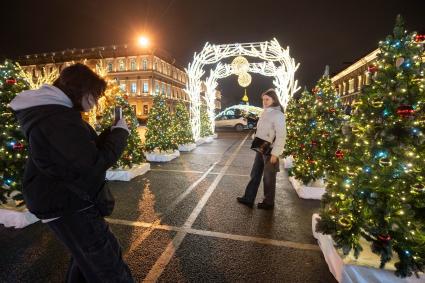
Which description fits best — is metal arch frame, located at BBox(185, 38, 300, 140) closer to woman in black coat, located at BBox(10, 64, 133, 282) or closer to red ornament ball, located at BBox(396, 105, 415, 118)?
red ornament ball, located at BBox(396, 105, 415, 118)

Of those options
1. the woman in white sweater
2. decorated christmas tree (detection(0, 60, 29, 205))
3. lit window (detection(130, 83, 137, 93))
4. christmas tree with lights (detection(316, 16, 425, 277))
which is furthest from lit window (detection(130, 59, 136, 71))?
christmas tree with lights (detection(316, 16, 425, 277))

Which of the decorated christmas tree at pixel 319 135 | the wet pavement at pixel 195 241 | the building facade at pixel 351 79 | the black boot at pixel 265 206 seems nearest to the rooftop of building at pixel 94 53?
the building facade at pixel 351 79

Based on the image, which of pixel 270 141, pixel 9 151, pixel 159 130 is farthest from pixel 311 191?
pixel 159 130

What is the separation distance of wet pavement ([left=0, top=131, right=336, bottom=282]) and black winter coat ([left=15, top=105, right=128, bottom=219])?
5.52 feet

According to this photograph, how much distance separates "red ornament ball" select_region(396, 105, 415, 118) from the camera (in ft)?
8.81

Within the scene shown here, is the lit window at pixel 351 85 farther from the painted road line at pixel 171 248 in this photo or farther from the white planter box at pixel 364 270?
the white planter box at pixel 364 270

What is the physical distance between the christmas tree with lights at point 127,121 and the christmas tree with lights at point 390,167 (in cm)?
551

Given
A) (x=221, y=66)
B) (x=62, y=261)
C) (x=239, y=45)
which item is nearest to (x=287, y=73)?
(x=239, y=45)

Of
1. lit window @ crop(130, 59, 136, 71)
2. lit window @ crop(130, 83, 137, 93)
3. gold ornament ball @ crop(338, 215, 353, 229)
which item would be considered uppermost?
lit window @ crop(130, 59, 136, 71)

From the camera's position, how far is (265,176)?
5039 millimetres

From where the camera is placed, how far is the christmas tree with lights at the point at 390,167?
2684 millimetres

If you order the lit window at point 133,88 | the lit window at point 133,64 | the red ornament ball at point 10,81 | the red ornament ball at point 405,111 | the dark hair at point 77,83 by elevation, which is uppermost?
the lit window at point 133,64

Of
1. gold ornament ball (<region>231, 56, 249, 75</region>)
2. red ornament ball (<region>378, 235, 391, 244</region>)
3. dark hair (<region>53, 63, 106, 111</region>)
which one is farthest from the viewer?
gold ornament ball (<region>231, 56, 249, 75</region>)

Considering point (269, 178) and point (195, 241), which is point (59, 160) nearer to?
point (195, 241)
